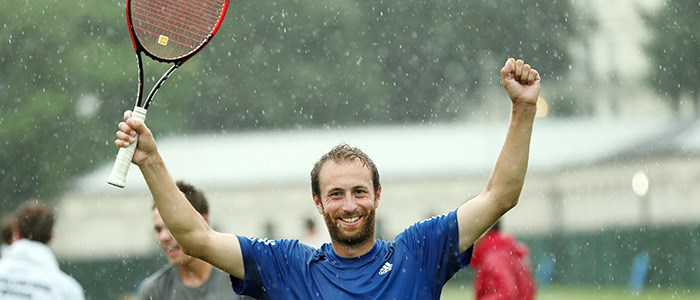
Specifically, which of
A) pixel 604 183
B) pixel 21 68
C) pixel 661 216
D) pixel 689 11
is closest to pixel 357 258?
pixel 21 68

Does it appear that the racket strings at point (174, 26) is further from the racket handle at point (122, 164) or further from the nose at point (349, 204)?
the nose at point (349, 204)

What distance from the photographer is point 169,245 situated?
647cm

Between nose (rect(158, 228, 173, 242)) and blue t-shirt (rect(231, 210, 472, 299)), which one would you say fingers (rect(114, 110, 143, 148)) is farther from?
nose (rect(158, 228, 173, 242))

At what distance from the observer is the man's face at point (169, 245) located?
638 cm

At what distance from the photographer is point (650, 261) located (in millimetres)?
31766

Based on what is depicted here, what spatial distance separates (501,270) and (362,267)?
2747 millimetres

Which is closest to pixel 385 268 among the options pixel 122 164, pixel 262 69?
pixel 122 164

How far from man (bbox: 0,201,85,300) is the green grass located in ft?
62.2

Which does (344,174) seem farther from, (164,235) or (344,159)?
(164,235)

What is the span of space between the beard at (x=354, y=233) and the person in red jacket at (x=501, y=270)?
266 centimetres

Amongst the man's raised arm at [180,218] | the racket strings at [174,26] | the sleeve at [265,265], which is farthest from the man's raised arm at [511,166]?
the racket strings at [174,26]

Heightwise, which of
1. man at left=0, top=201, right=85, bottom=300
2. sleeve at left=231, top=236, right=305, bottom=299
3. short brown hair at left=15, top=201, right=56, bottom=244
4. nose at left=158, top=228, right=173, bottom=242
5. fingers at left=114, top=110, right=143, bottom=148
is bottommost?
man at left=0, top=201, right=85, bottom=300

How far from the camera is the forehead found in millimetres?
4766

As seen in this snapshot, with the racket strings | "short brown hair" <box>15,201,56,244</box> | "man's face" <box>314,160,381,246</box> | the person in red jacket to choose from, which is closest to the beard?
"man's face" <box>314,160,381,246</box>
